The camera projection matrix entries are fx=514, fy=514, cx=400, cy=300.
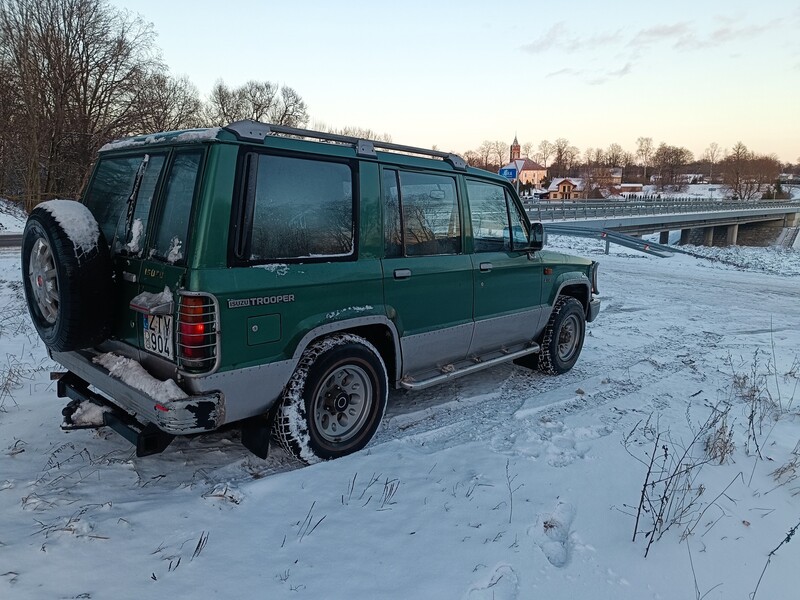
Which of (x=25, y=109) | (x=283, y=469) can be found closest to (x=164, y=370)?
(x=283, y=469)

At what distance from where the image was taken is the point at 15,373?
4.91 meters

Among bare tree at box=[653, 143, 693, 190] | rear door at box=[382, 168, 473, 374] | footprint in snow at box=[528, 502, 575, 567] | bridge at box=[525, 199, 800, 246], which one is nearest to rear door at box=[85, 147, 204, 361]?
rear door at box=[382, 168, 473, 374]

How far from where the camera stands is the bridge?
1326 inches

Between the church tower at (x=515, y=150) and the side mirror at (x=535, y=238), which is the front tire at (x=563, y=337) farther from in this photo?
the church tower at (x=515, y=150)

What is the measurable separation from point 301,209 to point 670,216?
145 feet

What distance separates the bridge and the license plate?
853 inches

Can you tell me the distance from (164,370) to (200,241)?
0.83 metres

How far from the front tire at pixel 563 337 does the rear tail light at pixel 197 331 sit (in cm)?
386

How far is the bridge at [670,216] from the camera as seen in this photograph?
1326 inches

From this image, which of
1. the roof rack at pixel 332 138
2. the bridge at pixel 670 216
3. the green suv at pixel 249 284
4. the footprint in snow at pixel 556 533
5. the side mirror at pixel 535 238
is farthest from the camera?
the bridge at pixel 670 216

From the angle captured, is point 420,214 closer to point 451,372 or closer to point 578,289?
point 451,372

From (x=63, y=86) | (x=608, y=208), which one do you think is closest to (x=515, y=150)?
(x=63, y=86)

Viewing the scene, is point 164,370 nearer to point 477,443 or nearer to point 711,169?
point 477,443

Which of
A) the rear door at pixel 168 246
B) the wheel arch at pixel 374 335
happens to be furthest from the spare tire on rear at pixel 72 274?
the wheel arch at pixel 374 335
